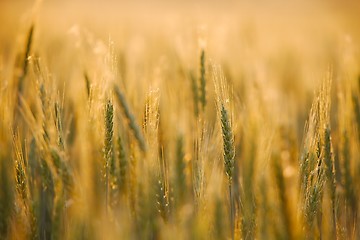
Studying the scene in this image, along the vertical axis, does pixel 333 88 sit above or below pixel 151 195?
above

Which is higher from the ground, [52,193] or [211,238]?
[52,193]

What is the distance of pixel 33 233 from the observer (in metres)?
1.31

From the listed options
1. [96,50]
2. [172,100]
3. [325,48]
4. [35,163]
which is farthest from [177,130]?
[325,48]

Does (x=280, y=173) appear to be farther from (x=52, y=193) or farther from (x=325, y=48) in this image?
(x=325, y=48)

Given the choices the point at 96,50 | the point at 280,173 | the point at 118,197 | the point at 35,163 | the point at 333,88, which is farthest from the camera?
the point at 333,88

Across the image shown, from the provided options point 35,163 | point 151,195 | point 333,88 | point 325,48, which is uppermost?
point 325,48

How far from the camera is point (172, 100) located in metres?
1.65

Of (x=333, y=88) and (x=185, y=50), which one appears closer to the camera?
(x=185, y=50)

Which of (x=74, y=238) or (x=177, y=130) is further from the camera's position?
(x=177, y=130)

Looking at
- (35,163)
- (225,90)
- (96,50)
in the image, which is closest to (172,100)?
(225,90)

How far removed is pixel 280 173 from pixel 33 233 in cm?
87

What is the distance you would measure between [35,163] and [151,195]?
2.79 ft

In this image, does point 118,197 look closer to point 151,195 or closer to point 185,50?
point 151,195

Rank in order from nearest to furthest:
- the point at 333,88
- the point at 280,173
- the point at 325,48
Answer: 1. the point at 280,173
2. the point at 333,88
3. the point at 325,48
